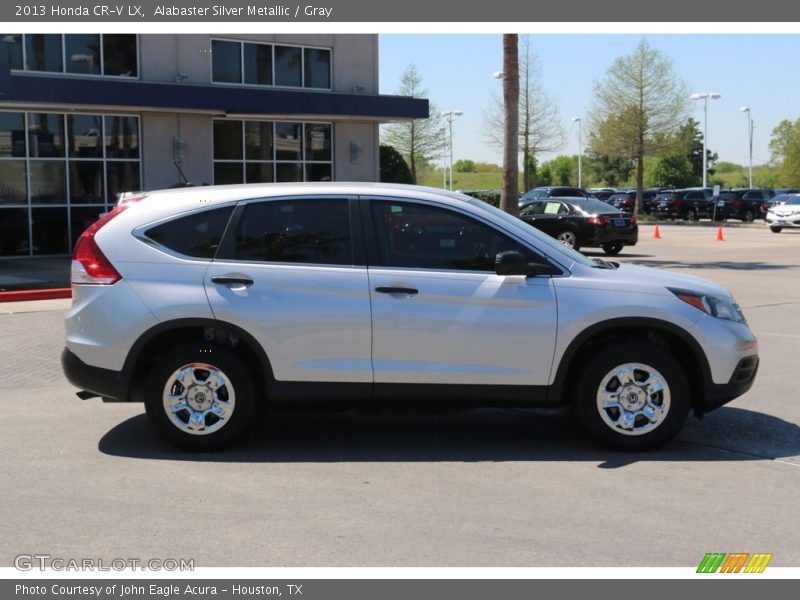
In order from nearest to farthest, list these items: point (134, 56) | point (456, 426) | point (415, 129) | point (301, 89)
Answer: point (456, 426)
point (134, 56)
point (301, 89)
point (415, 129)

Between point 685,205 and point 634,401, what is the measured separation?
4830 centimetres

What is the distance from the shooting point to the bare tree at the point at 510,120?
76.2 ft

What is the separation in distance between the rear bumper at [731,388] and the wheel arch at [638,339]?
4 cm

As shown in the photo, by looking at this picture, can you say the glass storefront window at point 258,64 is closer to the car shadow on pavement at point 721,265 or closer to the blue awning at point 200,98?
the blue awning at point 200,98

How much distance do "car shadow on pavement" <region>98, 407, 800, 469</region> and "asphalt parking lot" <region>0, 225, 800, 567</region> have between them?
0.07 feet

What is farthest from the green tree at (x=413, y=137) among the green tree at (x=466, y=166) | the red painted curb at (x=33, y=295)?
the green tree at (x=466, y=166)

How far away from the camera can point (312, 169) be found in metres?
27.5

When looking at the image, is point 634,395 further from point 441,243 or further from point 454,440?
point 441,243

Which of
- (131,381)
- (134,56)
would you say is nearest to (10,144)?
(134,56)

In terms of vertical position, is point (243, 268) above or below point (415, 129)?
below

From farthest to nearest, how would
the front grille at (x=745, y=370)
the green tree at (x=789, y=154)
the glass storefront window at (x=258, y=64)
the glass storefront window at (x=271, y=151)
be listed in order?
the green tree at (x=789, y=154) → the glass storefront window at (x=258, y=64) → the glass storefront window at (x=271, y=151) → the front grille at (x=745, y=370)

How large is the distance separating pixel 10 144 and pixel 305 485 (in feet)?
61.8

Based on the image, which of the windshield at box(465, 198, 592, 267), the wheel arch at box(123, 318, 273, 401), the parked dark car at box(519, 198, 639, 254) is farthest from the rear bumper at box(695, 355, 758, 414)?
the parked dark car at box(519, 198, 639, 254)

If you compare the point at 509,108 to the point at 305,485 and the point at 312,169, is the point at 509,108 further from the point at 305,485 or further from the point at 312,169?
the point at 305,485
